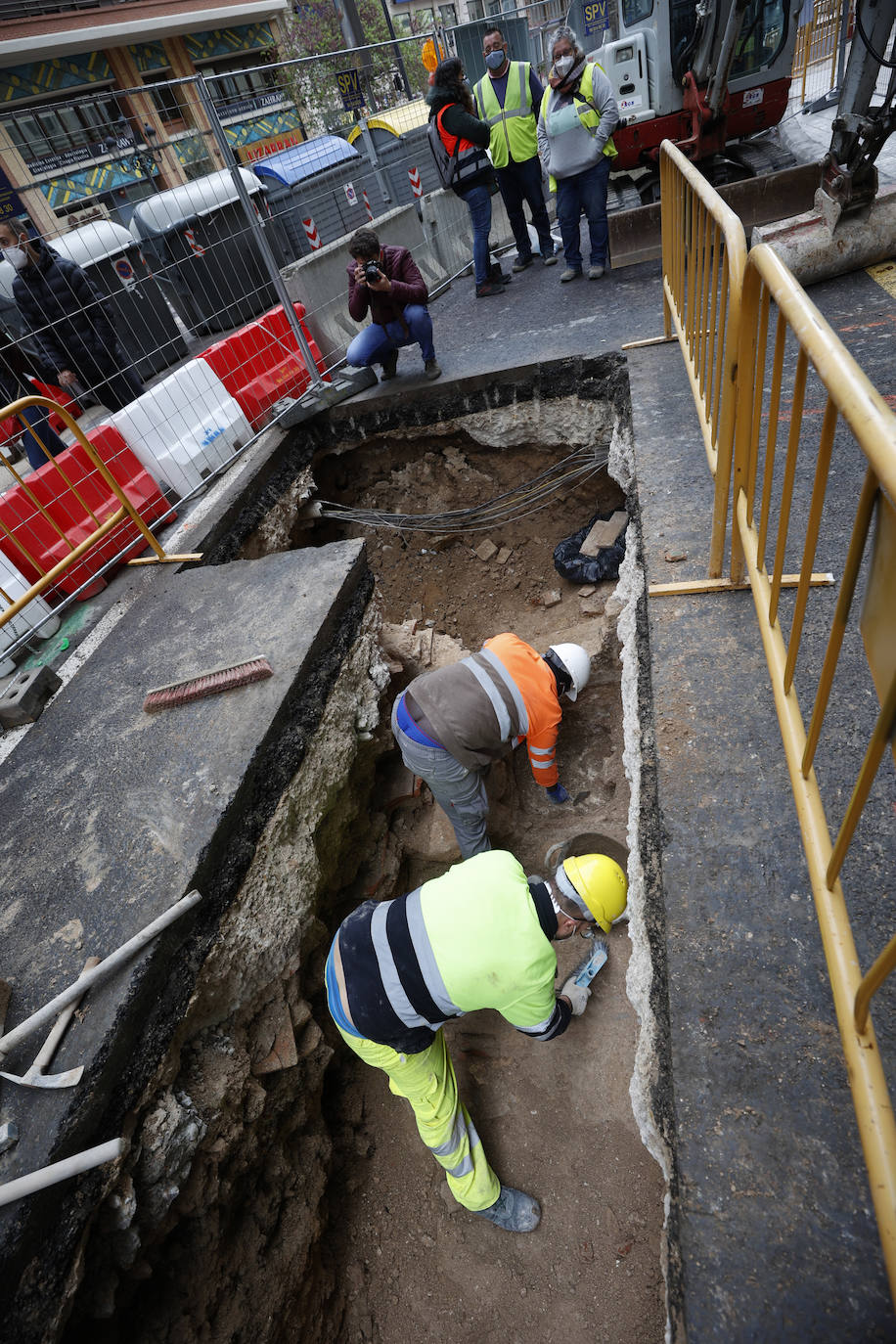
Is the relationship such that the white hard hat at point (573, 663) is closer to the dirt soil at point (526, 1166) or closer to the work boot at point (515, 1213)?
the dirt soil at point (526, 1166)

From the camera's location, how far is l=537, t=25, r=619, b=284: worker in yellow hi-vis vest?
5.08m

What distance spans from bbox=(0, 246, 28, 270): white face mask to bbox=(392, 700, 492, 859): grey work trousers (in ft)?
14.4

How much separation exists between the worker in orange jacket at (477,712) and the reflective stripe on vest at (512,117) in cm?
505

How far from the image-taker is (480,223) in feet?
20.6

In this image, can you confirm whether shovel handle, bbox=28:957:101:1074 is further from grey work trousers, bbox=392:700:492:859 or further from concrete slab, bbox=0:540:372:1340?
grey work trousers, bbox=392:700:492:859

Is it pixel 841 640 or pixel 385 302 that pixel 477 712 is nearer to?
pixel 841 640

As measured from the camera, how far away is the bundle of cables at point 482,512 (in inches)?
222

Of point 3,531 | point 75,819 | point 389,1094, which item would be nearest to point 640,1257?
point 389,1094

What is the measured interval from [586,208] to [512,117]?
0.97 metres

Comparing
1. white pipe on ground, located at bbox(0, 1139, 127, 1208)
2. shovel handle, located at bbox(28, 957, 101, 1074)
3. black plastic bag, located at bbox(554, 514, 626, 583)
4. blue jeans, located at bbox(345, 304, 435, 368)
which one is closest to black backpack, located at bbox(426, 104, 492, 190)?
blue jeans, located at bbox(345, 304, 435, 368)

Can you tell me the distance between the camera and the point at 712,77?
650cm

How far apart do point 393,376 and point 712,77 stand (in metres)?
4.58

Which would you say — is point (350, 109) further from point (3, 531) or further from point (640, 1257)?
point (640, 1257)

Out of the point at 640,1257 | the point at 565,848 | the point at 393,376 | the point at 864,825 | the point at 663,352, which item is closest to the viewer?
the point at 864,825
